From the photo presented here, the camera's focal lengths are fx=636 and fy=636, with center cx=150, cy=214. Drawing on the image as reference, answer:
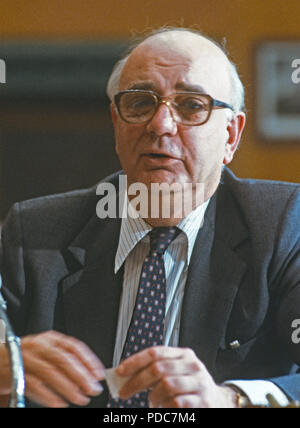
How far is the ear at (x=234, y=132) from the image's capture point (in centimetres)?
128

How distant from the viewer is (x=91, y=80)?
2988mm

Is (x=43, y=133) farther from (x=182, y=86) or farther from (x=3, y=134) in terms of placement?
(x=182, y=86)

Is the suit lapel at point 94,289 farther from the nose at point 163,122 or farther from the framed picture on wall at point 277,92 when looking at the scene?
the framed picture on wall at point 277,92

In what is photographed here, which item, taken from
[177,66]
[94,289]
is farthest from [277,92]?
[94,289]

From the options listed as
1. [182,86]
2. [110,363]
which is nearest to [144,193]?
[182,86]

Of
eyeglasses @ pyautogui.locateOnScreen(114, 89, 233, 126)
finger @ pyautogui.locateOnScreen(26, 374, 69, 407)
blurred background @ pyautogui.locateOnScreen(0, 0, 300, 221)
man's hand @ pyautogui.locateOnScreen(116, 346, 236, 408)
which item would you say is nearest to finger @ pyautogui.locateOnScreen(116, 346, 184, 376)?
man's hand @ pyautogui.locateOnScreen(116, 346, 236, 408)

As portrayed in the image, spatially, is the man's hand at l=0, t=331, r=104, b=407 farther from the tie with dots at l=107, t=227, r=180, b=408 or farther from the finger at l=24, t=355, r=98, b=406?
the tie with dots at l=107, t=227, r=180, b=408

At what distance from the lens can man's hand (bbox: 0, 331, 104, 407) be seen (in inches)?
34.9

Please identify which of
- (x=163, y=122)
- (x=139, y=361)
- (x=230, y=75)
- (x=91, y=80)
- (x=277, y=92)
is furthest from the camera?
(x=91, y=80)

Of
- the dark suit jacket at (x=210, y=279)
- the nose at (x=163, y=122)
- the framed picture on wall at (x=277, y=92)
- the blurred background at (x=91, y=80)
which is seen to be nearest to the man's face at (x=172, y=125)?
the nose at (x=163, y=122)

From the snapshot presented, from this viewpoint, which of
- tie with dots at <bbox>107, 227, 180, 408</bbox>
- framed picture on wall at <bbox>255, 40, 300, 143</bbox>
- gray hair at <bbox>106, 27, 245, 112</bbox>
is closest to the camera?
tie with dots at <bbox>107, 227, 180, 408</bbox>

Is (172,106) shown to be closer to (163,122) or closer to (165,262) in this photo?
(163,122)

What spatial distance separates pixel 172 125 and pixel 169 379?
48 centimetres

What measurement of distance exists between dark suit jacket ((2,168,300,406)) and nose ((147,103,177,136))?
0.68ft
